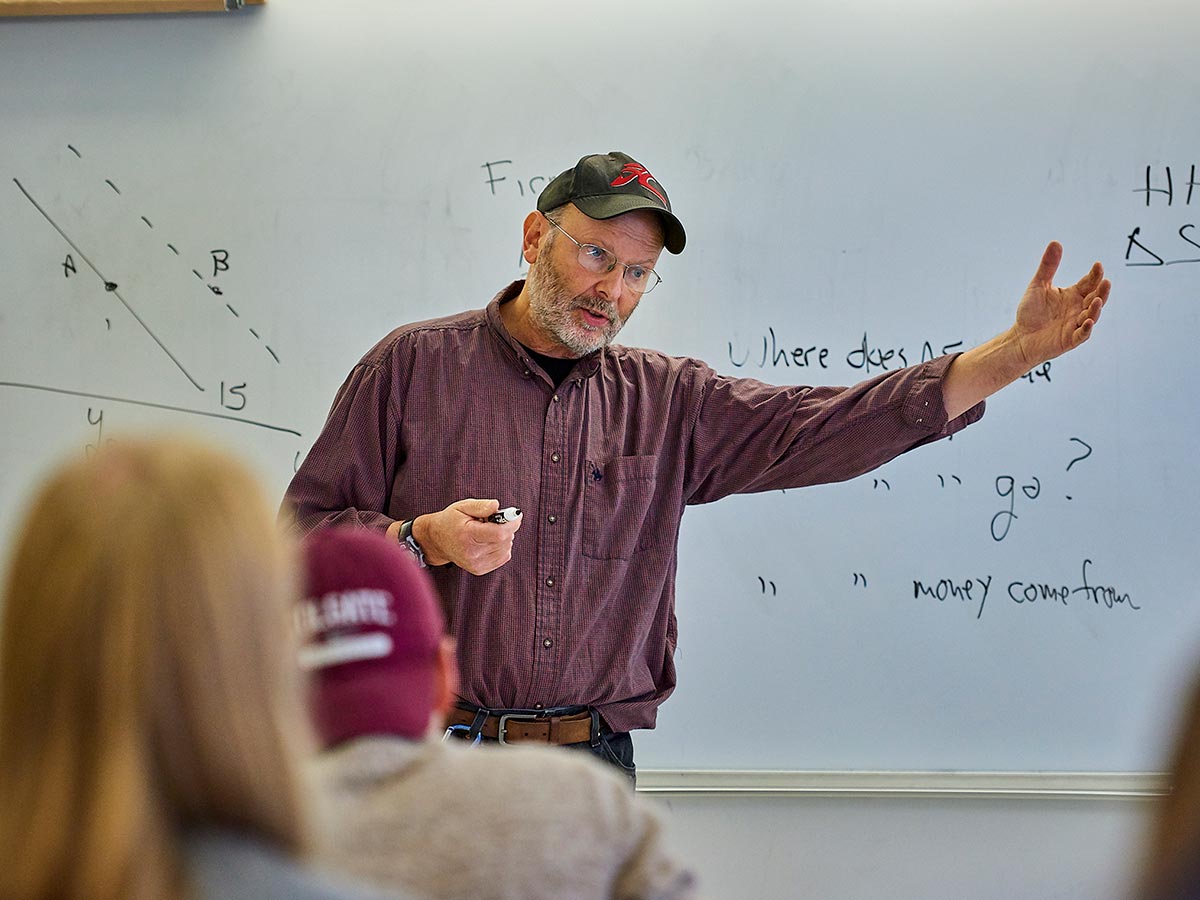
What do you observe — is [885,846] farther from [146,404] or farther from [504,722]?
[146,404]

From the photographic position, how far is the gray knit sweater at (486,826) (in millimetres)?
884

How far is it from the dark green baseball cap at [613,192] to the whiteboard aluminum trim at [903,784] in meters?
1.17

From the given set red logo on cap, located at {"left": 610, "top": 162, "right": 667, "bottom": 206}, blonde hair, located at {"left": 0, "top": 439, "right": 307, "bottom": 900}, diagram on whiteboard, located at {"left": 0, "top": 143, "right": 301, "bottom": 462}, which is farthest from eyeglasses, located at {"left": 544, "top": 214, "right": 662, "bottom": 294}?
blonde hair, located at {"left": 0, "top": 439, "right": 307, "bottom": 900}

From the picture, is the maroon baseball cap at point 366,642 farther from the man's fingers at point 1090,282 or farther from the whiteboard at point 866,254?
the whiteboard at point 866,254

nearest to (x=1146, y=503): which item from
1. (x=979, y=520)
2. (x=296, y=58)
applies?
(x=979, y=520)

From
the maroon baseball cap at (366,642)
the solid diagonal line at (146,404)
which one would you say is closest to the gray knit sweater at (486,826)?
the maroon baseball cap at (366,642)

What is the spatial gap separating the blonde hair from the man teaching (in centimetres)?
118

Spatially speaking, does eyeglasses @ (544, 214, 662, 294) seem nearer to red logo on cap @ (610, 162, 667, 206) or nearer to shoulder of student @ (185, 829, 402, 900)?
red logo on cap @ (610, 162, 667, 206)

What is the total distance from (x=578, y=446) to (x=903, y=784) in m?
1.13

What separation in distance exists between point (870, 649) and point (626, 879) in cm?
183

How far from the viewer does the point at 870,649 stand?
8.80 feet

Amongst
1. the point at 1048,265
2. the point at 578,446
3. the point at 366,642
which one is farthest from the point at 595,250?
the point at 366,642

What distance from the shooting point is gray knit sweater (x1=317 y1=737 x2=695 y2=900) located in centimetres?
88

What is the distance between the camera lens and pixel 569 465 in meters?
2.12
